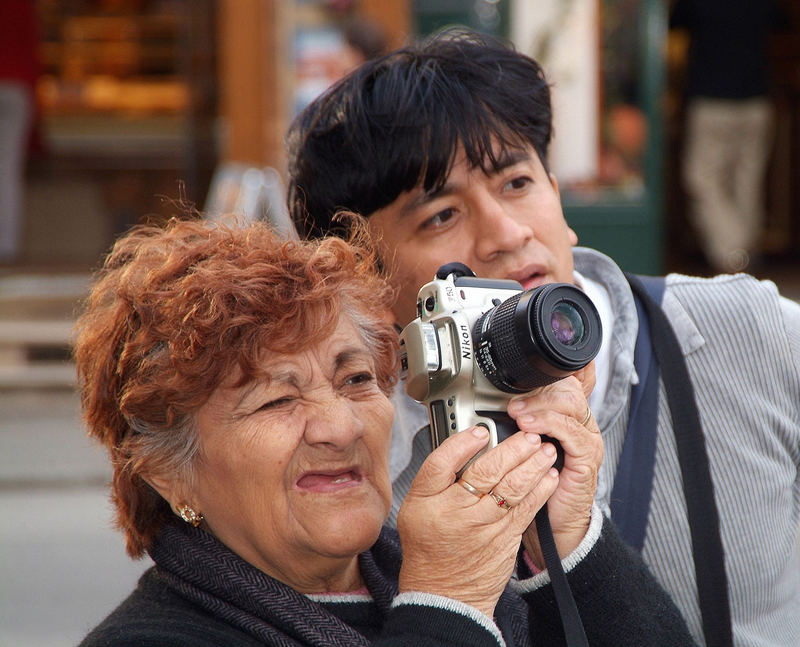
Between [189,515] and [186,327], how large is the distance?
1.02ft

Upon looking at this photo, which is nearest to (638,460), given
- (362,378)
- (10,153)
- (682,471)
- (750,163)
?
(682,471)

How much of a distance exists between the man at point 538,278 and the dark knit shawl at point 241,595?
448 millimetres

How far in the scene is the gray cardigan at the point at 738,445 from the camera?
1987mm

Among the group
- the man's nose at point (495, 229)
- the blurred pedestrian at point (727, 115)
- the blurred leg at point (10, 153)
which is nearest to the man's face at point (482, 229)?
the man's nose at point (495, 229)

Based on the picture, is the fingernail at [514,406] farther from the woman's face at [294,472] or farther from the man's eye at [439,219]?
the man's eye at [439,219]

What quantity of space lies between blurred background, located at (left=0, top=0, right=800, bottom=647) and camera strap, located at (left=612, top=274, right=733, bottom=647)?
0.69 m

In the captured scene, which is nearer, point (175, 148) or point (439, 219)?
point (439, 219)

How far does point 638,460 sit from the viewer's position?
2020mm

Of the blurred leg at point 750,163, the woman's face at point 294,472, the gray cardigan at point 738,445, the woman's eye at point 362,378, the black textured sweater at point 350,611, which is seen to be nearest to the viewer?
the black textured sweater at point 350,611

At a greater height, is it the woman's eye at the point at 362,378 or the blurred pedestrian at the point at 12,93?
the woman's eye at the point at 362,378

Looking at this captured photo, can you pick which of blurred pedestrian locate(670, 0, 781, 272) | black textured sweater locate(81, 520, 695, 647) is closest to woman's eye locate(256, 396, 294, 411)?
black textured sweater locate(81, 520, 695, 647)

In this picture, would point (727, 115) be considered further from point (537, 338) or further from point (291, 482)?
point (291, 482)

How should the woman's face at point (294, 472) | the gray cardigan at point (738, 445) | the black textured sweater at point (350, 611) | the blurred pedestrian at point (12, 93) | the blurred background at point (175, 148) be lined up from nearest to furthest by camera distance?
the black textured sweater at point (350, 611) → the woman's face at point (294, 472) → the gray cardigan at point (738, 445) → the blurred background at point (175, 148) → the blurred pedestrian at point (12, 93)

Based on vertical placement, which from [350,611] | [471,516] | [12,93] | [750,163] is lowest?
[750,163]
